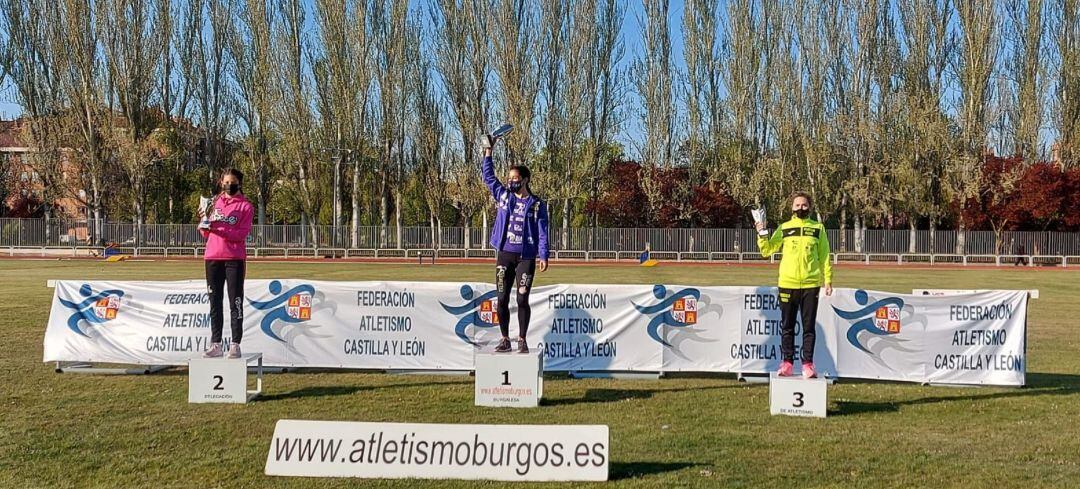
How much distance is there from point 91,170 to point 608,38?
3231cm

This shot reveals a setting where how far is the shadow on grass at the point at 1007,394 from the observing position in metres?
7.46

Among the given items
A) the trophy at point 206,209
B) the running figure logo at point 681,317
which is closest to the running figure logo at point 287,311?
the trophy at point 206,209

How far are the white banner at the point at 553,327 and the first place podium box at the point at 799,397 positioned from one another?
6.47 feet

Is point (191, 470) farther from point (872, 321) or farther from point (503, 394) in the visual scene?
point (872, 321)

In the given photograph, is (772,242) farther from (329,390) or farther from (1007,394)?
(329,390)

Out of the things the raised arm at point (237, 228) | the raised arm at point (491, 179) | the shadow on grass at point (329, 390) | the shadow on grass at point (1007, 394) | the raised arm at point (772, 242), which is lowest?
the shadow on grass at point (1007, 394)

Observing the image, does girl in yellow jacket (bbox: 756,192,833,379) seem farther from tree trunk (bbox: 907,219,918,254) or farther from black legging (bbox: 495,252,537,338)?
tree trunk (bbox: 907,219,918,254)

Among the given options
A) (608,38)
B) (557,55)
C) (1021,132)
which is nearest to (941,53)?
(1021,132)

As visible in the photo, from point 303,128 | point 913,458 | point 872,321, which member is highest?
point 303,128

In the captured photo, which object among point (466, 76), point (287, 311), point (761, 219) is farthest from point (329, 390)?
point (466, 76)

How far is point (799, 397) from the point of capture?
7035 mm

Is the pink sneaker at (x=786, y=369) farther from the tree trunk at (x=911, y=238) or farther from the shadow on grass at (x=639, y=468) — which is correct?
the tree trunk at (x=911, y=238)

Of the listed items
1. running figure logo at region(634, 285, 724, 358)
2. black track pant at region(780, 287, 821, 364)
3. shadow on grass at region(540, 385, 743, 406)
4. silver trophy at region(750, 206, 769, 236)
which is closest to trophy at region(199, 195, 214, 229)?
shadow on grass at region(540, 385, 743, 406)

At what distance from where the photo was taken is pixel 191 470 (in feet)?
17.1
